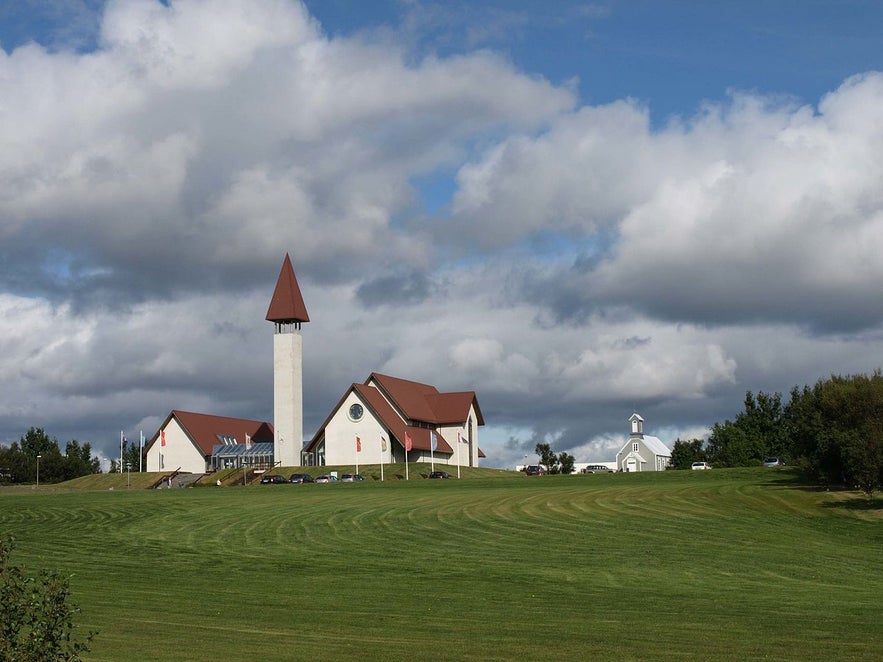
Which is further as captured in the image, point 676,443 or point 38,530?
point 676,443

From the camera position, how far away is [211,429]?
119 metres

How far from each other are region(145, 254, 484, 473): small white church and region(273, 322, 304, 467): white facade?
106 mm

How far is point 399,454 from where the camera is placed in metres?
105

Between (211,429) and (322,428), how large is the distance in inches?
776

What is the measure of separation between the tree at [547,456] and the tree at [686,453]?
17115 millimetres

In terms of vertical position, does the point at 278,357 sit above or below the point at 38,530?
above

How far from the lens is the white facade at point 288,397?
4252 inches

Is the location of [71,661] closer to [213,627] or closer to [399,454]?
[213,627]

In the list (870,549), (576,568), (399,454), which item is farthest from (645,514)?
(399,454)

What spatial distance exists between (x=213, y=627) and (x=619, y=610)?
8.52 m

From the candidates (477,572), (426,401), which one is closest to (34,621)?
(477,572)

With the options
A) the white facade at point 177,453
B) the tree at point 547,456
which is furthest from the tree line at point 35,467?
the tree at point 547,456

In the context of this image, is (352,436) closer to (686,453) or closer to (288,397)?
(288,397)

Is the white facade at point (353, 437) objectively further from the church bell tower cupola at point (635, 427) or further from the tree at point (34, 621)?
the tree at point (34, 621)
